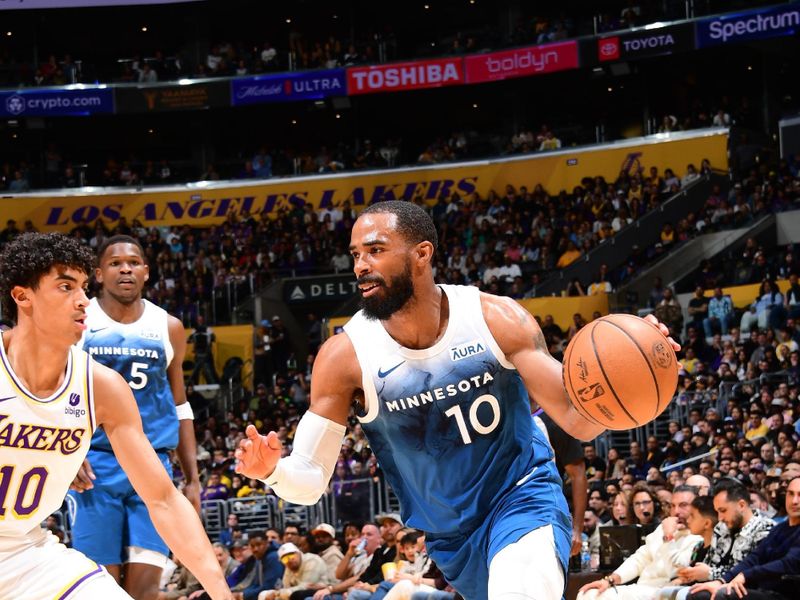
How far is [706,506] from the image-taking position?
9609 millimetres

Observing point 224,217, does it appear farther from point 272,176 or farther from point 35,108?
point 35,108

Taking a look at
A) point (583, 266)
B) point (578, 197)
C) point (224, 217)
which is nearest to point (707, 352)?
point (583, 266)

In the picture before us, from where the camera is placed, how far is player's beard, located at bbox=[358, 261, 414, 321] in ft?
16.6

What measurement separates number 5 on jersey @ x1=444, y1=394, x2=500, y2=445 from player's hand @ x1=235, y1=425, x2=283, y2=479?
2.63ft

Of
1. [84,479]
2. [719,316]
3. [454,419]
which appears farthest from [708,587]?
[719,316]

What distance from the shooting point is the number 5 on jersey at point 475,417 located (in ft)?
16.2

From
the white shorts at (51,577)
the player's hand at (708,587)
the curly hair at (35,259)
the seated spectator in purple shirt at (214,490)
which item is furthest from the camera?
the seated spectator in purple shirt at (214,490)

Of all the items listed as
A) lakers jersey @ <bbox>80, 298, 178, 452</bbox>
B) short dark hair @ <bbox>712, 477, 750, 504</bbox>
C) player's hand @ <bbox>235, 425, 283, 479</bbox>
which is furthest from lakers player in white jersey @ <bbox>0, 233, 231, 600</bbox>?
short dark hair @ <bbox>712, 477, 750, 504</bbox>

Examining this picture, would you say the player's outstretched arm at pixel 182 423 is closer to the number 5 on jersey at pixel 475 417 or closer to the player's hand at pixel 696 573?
the number 5 on jersey at pixel 475 417

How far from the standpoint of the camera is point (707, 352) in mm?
18891

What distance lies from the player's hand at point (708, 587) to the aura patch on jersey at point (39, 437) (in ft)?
18.9

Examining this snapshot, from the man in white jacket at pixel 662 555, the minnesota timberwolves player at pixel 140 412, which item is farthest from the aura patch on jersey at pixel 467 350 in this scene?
the man in white jacket at pixel 662 555

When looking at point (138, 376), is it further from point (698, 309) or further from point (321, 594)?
point (698, 309)

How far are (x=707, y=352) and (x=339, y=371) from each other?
48.7 ft
